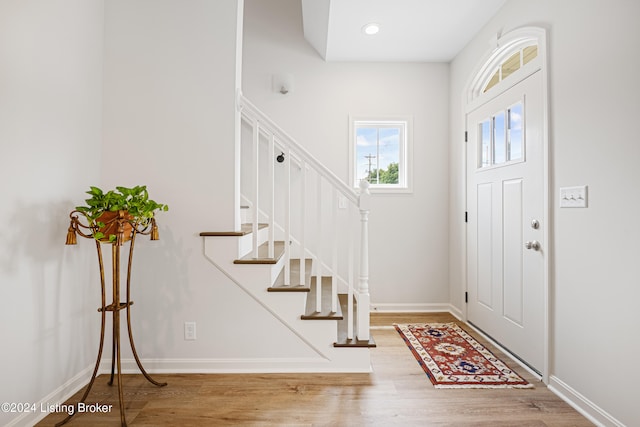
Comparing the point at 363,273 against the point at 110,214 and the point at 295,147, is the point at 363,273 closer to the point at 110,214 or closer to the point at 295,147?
the point at 295,147

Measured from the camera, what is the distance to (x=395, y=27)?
9.44 ft

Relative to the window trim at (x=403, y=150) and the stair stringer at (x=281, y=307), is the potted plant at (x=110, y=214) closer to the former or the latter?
the stair stringer at (x=281, y=307)

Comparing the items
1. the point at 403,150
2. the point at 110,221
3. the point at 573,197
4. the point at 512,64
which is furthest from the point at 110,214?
the point at 512,64

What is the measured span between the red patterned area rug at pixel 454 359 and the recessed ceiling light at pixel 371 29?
103 inches

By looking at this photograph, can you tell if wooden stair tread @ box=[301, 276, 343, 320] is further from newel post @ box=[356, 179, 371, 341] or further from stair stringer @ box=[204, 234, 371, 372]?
newel post @ box=[356, 179, 371, 341]

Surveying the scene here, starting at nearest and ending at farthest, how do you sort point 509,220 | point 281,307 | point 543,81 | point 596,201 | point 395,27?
point 596,201
point 543,81
point 281,307
point 509,220
point 395,27

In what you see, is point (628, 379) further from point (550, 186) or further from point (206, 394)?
point (206, 394)

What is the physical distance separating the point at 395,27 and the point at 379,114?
0.85m

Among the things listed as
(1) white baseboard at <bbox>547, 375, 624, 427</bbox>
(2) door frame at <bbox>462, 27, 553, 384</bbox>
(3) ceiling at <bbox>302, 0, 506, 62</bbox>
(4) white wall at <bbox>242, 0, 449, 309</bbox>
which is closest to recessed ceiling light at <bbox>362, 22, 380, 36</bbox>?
(3) ceiling at <bbox>302, 0, 506, 62</bbox>

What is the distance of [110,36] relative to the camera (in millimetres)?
2227

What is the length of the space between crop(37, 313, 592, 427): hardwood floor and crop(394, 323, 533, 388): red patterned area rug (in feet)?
0.23

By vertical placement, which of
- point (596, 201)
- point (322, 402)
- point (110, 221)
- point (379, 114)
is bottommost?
point (322, 402)

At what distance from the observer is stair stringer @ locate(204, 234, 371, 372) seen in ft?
7.34

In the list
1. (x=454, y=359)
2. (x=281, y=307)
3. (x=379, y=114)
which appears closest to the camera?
(x=281, y=307)
